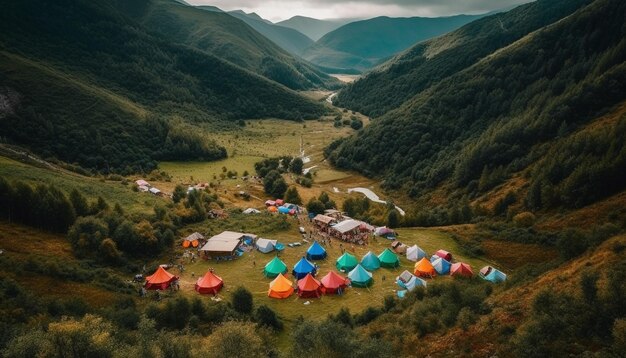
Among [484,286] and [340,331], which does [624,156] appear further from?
[340,331]

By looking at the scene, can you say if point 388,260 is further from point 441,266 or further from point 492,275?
point 492,275

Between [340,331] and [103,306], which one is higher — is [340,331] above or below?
above

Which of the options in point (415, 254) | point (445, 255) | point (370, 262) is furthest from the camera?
point (415, 254)

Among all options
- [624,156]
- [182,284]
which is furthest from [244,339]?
[624,156]

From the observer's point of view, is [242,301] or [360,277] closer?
[242,301]

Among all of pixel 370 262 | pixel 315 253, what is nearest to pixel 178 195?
pixel 315 253

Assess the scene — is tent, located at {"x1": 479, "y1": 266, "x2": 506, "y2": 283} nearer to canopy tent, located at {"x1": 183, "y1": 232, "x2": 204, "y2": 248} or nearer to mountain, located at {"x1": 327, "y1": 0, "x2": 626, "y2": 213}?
mountain, located at {"x1": 327, "y1": 0, "x2": 626, "y2": 213}

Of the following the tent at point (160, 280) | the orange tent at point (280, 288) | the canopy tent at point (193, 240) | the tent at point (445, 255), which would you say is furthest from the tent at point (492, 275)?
the canopy tent at point (193, 240)
